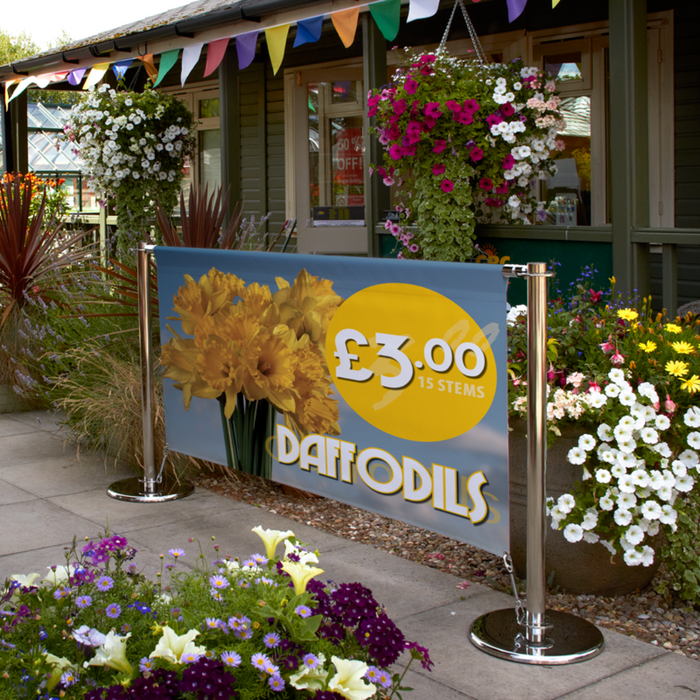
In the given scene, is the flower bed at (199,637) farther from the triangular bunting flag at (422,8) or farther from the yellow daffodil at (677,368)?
the triangular bunting flag at (422,8)

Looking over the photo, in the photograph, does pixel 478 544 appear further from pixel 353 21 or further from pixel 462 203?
pixel 353 21

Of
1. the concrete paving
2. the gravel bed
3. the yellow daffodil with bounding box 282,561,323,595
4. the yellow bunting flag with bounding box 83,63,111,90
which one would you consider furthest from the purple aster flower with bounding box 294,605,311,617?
the yellow bunting flag with bounding box 83,63,111,90

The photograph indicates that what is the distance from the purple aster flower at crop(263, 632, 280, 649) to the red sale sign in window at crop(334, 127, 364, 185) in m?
8.36

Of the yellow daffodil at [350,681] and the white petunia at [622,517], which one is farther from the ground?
the white petunia at [622,517]

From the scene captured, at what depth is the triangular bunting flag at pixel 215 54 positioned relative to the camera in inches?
276

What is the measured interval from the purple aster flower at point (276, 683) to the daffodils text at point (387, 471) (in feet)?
4.25

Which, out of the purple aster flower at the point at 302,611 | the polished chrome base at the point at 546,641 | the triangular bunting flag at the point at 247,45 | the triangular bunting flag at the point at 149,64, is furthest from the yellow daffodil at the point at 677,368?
the triangular bunting flag at the point at 149,64

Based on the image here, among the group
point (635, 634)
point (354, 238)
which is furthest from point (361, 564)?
point (354, 238)

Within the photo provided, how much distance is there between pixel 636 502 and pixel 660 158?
466cm

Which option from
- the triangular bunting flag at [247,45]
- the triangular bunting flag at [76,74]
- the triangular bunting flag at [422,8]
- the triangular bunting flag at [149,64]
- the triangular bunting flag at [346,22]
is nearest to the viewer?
the triangular bunting flag at [422,8]

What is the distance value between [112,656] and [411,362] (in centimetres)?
159

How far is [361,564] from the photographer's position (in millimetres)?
3775

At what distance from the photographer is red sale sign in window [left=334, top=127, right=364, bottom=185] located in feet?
32.6

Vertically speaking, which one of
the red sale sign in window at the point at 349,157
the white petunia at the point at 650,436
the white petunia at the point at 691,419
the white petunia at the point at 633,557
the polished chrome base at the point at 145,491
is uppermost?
the red sale sign in window at the point at 349,157
